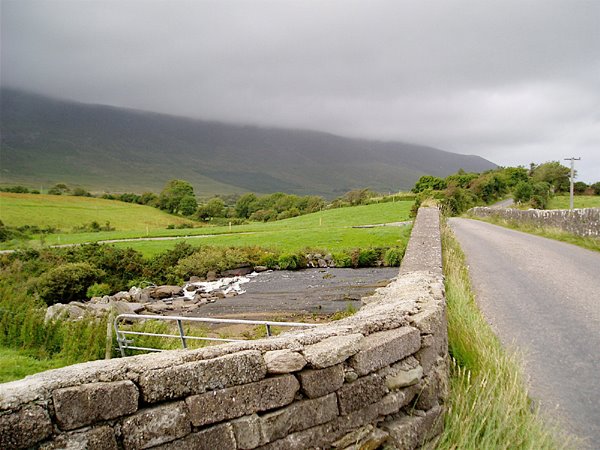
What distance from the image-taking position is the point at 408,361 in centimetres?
385

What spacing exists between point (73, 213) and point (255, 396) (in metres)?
70.5

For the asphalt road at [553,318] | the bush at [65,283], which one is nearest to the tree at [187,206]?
the bush at [65,283]

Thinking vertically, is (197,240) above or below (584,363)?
below

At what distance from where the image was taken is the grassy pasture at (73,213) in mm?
57375

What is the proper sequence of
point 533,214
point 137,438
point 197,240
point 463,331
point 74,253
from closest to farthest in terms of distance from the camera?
point 137,438, point 463,331, point 533,214, point 74,253, point 197,240

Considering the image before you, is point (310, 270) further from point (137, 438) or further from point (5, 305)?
point (137, 438)

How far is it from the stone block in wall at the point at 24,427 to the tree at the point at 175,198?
81371 millimetres

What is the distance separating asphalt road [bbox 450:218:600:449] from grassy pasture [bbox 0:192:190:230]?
46.6 m

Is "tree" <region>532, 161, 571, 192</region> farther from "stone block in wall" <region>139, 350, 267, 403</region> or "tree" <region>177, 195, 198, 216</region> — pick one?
"stone block in wall" <region>139, 350, 267, 403</region>

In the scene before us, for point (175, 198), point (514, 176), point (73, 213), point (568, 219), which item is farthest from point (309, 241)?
point (514, 176)

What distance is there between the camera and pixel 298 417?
3021mm

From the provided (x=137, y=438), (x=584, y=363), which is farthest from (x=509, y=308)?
(x=137, y=438)

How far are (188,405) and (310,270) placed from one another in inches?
1047

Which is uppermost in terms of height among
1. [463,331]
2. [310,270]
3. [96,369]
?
[96,369]
